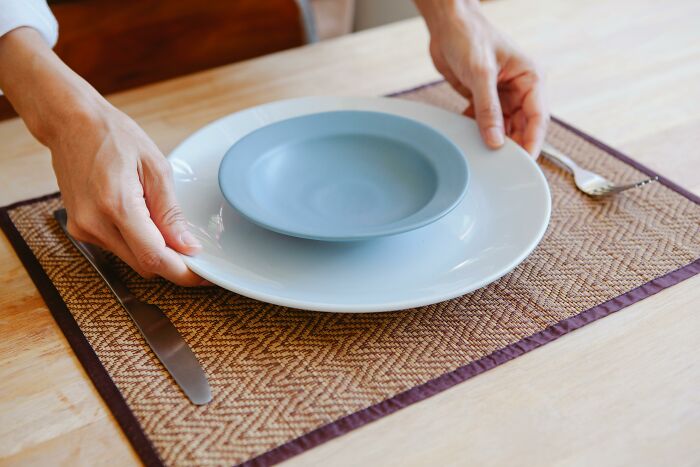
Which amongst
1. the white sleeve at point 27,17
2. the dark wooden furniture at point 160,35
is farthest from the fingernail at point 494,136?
the dark wooden furniture at point 160,35

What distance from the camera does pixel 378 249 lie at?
2.29 feet

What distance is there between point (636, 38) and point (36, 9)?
36.9 inches

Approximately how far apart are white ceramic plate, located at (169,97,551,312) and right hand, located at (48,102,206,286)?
3cm

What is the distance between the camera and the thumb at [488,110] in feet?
2.78

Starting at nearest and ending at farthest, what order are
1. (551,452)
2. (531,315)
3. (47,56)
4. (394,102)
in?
(551,452) < (531,315) < (47,56) < (394,102)

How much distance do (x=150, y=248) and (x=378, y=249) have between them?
21 centimetres

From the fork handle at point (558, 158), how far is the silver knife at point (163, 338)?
0.51 meters

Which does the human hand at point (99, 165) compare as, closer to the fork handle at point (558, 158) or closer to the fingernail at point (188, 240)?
the fingernail at point (188, 240)

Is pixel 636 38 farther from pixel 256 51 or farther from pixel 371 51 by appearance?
pixel 256 51

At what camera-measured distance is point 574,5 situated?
1367 millimetres

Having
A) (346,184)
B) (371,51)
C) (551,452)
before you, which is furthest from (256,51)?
(551,452)

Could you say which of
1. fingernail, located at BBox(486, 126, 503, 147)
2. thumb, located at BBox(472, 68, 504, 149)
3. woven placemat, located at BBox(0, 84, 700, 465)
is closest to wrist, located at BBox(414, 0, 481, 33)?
thumb, located at BBox(472, 68, 504, 149)

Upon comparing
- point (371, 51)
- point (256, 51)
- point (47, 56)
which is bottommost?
point (256, 51)

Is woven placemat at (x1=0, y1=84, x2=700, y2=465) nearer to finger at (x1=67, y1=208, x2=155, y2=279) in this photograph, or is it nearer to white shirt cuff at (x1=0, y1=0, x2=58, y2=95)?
finger at (x1=67, y1=208, x2=155, y2=279)
